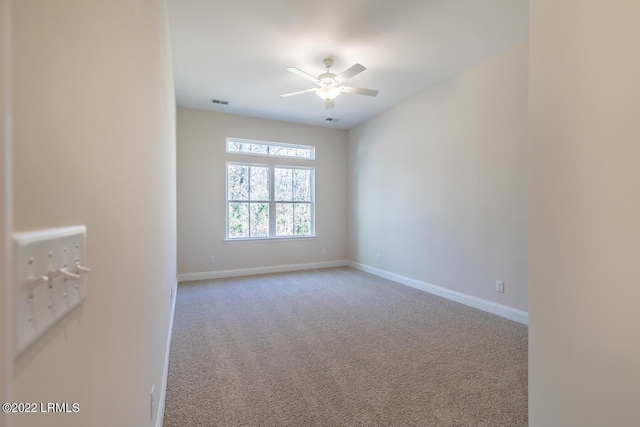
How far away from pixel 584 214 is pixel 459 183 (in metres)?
2.73

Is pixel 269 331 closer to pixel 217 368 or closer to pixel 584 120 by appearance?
pixel 217 368

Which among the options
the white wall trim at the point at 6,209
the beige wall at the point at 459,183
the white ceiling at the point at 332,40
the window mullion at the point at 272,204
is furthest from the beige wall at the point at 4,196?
the window mullion at the point at 272,204

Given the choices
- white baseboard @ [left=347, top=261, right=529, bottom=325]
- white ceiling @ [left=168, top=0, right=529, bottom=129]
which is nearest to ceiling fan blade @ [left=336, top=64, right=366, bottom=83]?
white ceiling @ [left=168, top=0, right=529, bottom=129]

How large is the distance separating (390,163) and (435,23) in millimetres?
2464

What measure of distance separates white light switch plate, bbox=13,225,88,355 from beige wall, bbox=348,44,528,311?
3.57 metres

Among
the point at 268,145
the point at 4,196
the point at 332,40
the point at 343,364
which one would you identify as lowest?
the point at 343,364

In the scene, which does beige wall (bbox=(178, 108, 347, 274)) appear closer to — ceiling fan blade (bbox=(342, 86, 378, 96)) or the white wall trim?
ceiling fan blade (bbox=(342, 86, 378, 96))

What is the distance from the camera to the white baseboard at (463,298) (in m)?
3.10

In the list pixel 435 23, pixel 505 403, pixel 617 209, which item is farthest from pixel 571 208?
pixel 435 23

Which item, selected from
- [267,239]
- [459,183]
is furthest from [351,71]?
[267,239]

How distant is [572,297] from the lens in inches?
46.4

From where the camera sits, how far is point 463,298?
12.2ft

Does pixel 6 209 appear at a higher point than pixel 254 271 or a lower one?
higher

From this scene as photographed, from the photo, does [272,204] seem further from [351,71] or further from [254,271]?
[351,71]
